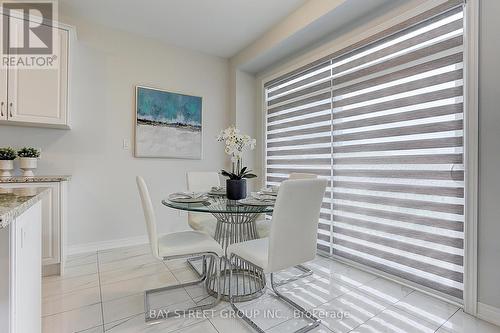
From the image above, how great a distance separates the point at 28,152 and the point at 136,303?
1857mm

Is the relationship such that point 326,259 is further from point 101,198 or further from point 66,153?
point 66,153

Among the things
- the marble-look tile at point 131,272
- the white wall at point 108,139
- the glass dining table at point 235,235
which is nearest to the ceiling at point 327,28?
the white wall at point 108,139

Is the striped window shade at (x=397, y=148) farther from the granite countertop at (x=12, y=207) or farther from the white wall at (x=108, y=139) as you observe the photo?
the granite countertop at (x=12, y=207)

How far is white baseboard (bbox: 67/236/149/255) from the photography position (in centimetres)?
289

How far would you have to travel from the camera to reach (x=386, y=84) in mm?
2277

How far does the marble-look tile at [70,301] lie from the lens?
5.85 feet

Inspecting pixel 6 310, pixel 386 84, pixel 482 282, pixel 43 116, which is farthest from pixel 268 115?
pixel 6 310

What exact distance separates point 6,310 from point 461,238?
2.52 m

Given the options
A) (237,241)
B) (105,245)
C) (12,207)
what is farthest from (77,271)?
(12,207)

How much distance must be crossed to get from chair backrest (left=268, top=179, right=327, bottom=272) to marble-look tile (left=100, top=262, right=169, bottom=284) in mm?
1403

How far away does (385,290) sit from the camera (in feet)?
6.79

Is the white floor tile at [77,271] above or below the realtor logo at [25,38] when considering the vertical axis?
below

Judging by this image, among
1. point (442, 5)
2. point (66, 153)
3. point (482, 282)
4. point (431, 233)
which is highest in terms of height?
point (442, 5)

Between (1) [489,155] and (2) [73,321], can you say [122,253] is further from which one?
(1) [489,155]
